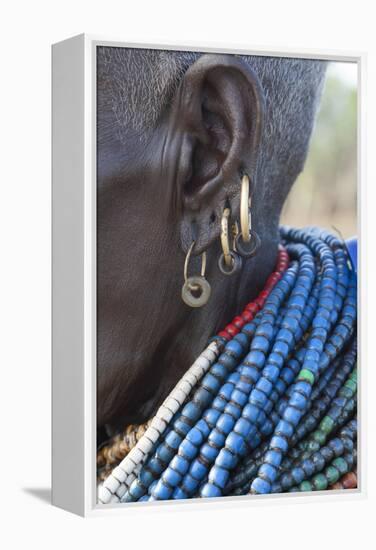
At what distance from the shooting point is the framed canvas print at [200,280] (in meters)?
3.68

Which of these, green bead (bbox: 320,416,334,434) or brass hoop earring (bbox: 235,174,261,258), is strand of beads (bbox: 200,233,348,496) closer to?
green bead (bbox: 320,416,334,434)

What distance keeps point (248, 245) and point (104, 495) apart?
0.82 m

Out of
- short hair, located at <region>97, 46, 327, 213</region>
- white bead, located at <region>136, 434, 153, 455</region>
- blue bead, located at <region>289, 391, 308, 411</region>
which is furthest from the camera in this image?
blue bead, located at <region>289, 391, 308, 411</region>

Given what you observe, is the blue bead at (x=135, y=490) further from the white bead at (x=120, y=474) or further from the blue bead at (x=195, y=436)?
the blue bead at (x=195, y=436)

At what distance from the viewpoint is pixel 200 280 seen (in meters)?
3.80

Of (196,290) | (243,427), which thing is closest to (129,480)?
(243,427)

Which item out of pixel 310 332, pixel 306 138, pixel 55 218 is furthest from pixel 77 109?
pixel 310 332

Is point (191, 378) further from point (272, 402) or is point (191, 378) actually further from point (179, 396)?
point (272, 402)

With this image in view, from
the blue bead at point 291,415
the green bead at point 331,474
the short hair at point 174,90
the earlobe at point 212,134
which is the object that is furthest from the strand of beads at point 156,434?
the short hair at point 174,90

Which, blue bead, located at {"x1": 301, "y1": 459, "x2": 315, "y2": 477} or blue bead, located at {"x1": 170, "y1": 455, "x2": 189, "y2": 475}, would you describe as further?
blue bead, located at {"x1": 301, "y1": 459, "x2": 315, "y2": 477}

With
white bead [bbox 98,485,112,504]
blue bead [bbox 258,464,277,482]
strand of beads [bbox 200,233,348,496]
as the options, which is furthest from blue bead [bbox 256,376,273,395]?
white bead [bbox 98,485,112,504]

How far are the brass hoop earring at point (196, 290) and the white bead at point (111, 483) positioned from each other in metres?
0.54

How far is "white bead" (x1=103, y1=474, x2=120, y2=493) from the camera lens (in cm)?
374

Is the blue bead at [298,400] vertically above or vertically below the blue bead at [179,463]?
above
